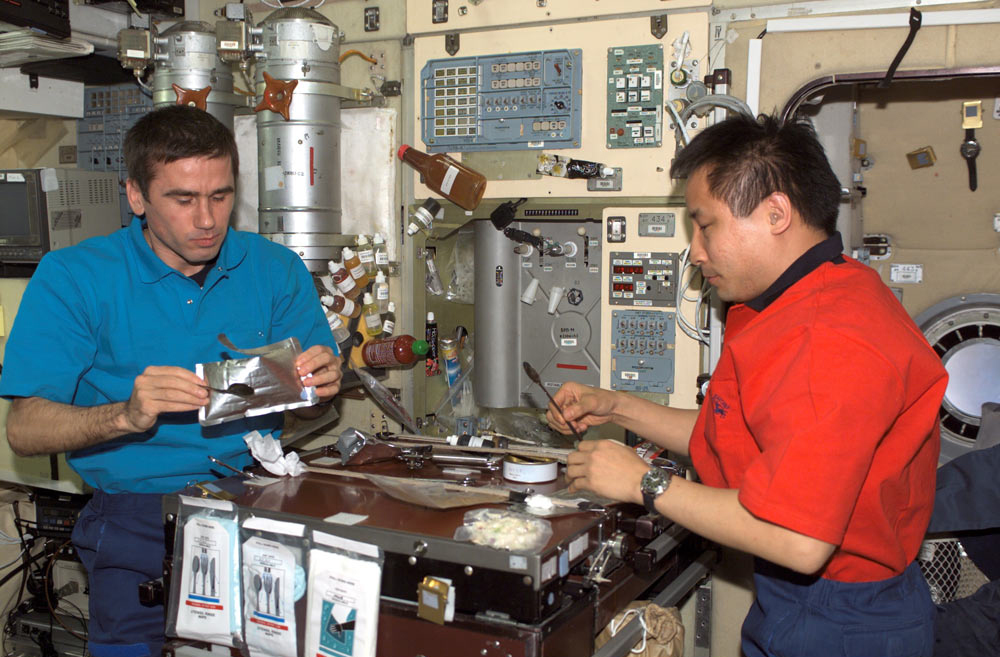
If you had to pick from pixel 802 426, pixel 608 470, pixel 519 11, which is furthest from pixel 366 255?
pixel 802 426

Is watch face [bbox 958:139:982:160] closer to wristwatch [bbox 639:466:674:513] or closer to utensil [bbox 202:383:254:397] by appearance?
wristwatch [bbox 639:466:674:513]

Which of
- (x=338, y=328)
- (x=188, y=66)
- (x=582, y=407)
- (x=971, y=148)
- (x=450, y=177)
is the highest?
(x=188, y=66)

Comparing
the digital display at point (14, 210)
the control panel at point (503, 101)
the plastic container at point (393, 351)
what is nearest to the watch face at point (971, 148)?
the control panel at point (503, 101)

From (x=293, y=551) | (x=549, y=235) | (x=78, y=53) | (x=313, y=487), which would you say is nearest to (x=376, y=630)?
(x=293, y=551)

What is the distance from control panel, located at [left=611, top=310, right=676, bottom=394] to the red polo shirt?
1119 mm

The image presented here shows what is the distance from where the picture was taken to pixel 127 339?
219 cm

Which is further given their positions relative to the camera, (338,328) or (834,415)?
(338,328)

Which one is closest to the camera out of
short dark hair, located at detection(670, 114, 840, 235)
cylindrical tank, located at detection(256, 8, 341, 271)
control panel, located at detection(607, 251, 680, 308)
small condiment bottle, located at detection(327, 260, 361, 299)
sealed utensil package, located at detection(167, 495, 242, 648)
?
short dark hair, located at detection(670, 114, 840, 235)

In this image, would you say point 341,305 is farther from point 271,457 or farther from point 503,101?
point 271,457

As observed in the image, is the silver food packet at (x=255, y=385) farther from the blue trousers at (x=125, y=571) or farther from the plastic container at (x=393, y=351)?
the plastic container at (x=393, y=351)

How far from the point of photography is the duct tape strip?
2104 millimetres

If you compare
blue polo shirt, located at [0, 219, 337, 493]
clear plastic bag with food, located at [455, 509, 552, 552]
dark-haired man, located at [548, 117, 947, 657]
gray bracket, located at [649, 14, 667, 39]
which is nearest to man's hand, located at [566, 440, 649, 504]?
dark-haired man, located at [548, 117, 947, 657]

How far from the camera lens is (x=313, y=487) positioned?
6.79 ft

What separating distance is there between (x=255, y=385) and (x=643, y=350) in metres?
1.57
